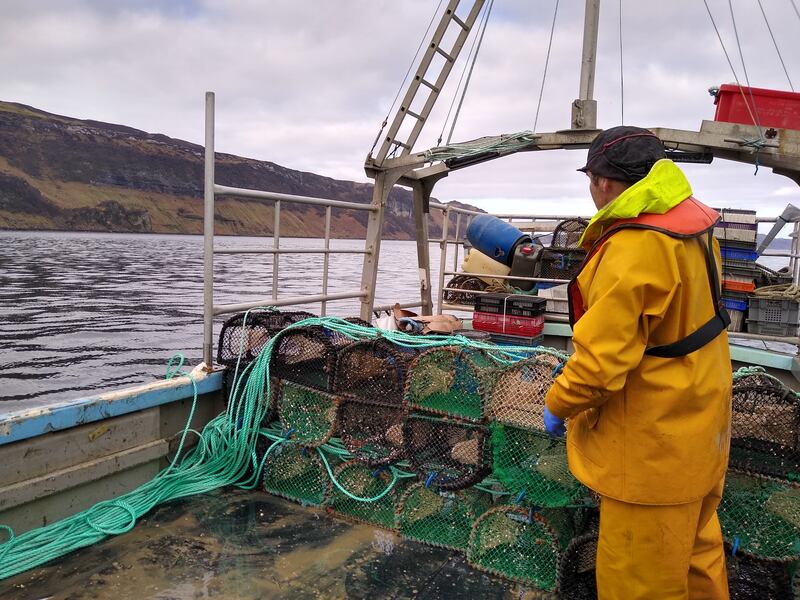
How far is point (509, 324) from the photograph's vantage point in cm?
600

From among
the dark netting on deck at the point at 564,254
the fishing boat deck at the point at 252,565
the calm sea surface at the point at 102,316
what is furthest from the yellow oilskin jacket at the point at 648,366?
the calm sea surface at the point at 102,316

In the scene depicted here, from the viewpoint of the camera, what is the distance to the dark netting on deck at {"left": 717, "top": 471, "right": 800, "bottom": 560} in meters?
2.51

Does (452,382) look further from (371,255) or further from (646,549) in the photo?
(371,255)

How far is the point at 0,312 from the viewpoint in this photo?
18.5 m

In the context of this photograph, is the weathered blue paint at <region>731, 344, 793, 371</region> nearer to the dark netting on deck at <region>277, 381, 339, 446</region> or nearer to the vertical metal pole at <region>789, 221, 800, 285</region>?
the vertical metal pole at <region>789, 221, 800, 285</region>

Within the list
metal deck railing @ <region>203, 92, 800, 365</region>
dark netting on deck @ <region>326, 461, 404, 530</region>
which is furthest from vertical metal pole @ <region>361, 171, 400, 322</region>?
dark netting on deck @ <region>326, 461, 404, 530</region>

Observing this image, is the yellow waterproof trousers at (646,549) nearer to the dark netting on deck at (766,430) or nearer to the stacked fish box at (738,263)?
the dark netting on deck at (766,430)

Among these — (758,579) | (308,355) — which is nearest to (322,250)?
→ (308,355)

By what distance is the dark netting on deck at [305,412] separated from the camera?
348 cm

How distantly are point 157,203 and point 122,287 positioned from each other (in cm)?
7704

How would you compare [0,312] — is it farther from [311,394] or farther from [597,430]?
[597,430]

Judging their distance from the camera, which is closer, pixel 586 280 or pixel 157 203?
pixel 586 280

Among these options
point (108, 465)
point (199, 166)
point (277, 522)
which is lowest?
point (277, 522)

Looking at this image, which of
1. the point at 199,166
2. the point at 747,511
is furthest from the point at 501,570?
the point at 199,166
